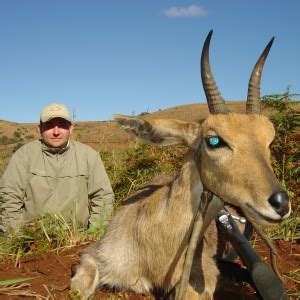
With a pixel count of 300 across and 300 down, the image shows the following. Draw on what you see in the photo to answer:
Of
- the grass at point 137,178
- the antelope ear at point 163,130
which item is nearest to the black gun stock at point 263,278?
the grass at point 137,178

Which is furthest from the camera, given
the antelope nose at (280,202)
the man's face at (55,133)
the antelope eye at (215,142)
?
the man's face at (55,133)

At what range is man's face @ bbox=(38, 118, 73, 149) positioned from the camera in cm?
857

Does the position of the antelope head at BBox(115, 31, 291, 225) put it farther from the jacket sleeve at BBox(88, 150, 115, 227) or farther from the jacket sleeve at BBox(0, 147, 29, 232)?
the jacket sleeve at BBox(0, 147, 29, 232)

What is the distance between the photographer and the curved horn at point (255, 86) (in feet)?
17.6

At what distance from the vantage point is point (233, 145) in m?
4.71

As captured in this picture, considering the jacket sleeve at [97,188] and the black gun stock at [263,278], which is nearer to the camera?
the black gun stock at [263,278]

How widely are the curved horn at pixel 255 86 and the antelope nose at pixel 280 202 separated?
150 centimetres

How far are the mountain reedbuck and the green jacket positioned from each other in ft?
8.06

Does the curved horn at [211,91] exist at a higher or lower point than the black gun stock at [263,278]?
higher

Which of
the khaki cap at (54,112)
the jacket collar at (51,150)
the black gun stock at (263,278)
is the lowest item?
the black gun stock at (263,278)

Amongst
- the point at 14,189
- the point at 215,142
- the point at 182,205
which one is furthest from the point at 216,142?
the point at 14,189

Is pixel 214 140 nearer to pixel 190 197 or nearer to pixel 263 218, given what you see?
pixel 190 197

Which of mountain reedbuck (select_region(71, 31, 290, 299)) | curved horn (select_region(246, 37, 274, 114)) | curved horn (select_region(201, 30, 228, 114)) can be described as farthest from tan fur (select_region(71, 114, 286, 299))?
curved horn (select_region(246, 37, 274, 114))

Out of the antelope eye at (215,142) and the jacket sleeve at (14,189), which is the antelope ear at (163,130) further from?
the jacket sleeve at (14,189)
